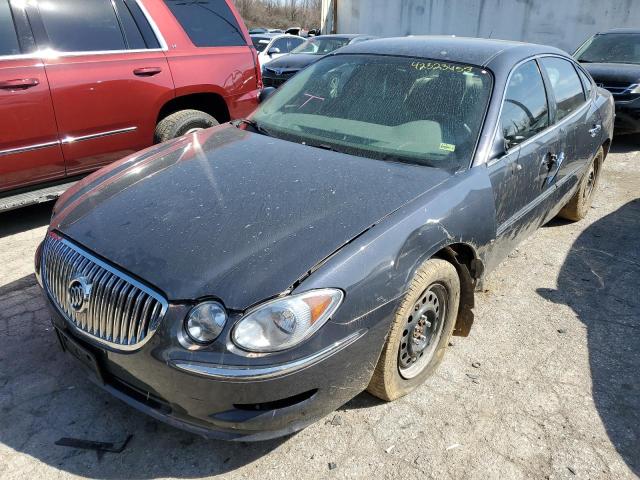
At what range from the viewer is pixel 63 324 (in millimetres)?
2303

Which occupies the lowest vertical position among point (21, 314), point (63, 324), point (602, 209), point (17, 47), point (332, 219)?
point (602, 209)

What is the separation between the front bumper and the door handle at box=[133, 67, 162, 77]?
3.14 metres

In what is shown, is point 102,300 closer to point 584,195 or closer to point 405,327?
point 405,327

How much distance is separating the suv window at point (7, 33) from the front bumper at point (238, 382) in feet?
9.69

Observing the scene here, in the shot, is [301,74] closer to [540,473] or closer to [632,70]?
[540,473]

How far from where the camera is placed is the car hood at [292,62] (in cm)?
1020

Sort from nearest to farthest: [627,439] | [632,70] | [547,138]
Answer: [627,439], [547,138], [632,70]

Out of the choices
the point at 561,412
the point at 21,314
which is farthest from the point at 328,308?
the point at 21,314

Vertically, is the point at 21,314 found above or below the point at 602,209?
above

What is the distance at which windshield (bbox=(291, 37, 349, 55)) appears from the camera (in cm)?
1152

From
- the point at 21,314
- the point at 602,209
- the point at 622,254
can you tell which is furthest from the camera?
the point at 602,209

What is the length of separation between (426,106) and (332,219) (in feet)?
3.88

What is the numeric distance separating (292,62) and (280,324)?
930cm

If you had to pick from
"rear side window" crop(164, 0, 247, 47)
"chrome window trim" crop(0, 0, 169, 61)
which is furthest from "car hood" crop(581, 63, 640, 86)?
"chrome window trim" crop(0, 0, 169, 61)
